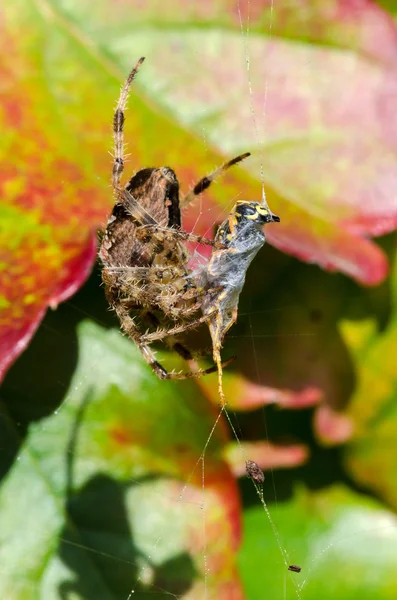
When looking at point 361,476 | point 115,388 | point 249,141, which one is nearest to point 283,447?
point 361,476

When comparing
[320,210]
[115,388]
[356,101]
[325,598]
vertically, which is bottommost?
[325,598]

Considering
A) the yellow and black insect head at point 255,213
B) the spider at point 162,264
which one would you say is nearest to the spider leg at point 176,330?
the spider at point 162,264

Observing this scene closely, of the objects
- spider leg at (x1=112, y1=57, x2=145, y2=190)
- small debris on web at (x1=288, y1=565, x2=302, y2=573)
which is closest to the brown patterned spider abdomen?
spider leg at (x1=112, y1=57, x2=145, y2=190)

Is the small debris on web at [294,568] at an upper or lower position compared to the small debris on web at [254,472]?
lower

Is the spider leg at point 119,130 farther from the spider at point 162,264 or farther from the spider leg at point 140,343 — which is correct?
the spider leg at point 140,343

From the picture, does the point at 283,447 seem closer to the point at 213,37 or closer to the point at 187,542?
the point at 187,542

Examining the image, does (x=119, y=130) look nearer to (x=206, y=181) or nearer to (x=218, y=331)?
(x=206, y=181)

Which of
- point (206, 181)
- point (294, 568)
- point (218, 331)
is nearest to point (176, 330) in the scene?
point (218, 331)
